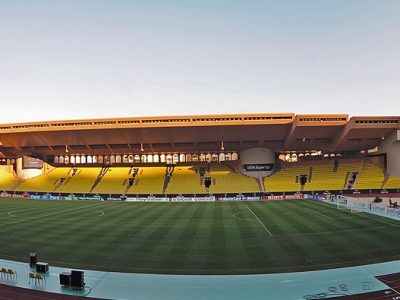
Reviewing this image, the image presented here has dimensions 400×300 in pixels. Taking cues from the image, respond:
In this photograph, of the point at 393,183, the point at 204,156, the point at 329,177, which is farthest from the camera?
the point at 204,156

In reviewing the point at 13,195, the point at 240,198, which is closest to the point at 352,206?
the point at 240,198

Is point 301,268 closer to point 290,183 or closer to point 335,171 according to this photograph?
point 290,183

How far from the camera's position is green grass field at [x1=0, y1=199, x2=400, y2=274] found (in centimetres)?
1677

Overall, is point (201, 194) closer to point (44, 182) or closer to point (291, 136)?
point (291, 136)

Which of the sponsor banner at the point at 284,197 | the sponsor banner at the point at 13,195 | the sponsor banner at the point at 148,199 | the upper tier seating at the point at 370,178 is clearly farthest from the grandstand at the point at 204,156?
the sponsor banner at the point at 148,199

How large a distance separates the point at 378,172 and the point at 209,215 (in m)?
35.3

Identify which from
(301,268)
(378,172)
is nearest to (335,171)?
(378,172)

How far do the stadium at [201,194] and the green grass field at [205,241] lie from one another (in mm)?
111

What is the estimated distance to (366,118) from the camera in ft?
159

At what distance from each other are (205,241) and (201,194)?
30.5 m

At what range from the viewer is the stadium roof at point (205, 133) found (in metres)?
50.0

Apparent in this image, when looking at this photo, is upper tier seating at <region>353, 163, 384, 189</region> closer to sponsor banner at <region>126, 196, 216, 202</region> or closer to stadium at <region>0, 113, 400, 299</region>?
stadium at <region>0, 113, 400, 299</region>

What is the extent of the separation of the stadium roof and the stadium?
8.7 inches

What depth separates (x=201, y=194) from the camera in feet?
171
